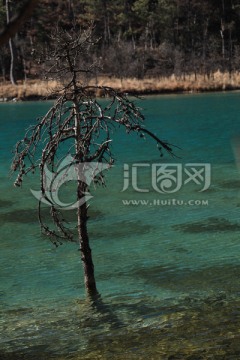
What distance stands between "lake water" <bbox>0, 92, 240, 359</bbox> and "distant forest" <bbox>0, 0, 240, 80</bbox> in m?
67.3

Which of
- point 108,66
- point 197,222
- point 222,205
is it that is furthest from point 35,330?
point 108,66

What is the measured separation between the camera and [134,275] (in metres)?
15.1

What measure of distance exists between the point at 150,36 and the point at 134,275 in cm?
10284

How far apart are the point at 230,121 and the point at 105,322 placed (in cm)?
3657

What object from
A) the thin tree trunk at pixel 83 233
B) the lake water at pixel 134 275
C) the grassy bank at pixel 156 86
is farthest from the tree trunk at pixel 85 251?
the grassy bank at pixel 156 86

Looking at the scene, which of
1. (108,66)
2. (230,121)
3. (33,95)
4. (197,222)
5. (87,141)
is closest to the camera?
(87,141)

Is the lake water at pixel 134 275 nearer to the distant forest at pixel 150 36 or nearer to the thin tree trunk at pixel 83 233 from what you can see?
the thin tree trunk at pixel 83 233

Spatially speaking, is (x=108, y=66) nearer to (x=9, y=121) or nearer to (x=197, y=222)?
(x=9, y=121)

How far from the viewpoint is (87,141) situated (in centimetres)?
1140

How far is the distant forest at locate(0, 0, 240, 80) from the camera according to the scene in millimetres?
96062

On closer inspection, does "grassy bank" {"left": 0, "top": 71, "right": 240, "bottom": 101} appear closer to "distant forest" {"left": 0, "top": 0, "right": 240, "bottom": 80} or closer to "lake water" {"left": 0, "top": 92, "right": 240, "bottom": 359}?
"distant forest" {"left": 0, "top": 0, "right": 240, "bottom": 80}

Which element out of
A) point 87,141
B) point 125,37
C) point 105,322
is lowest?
point 105,322

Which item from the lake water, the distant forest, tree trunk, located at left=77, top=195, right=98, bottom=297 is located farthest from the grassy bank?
tree trunk, located at left=77, top=195, right=98, bottom=297

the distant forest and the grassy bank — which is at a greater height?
the distant forest
